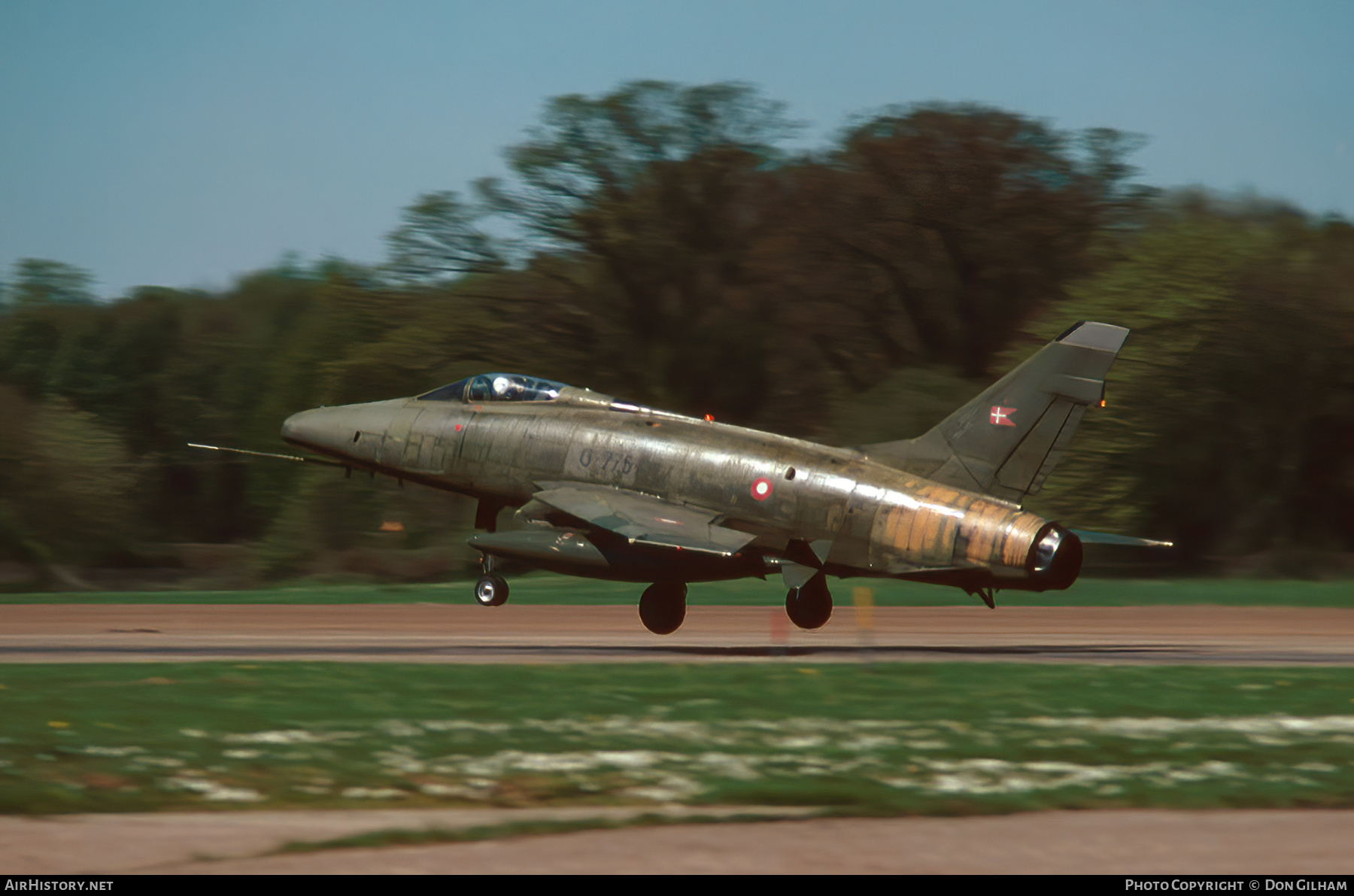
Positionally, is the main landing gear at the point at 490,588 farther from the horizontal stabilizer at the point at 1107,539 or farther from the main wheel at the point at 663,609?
the horizontal stabilizer at the point at 1107,539

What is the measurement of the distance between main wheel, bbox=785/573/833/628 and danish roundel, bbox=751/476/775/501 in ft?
6.47

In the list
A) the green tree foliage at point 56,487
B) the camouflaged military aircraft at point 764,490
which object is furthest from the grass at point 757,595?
the green tree foliage at point 56,487

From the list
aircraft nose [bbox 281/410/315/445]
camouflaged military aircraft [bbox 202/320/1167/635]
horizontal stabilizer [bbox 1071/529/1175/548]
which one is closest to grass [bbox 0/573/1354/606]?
aircraft nose [bbox 281/410/315/445]

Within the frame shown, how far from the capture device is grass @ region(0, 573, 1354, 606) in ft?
107

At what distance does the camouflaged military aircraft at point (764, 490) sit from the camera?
20625mm

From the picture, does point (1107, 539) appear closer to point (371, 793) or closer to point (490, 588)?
point (490, 588)

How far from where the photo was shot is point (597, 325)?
4975 cm

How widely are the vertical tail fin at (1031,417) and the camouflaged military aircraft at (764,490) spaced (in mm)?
23

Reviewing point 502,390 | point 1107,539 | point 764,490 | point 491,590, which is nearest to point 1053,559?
point 1107,539

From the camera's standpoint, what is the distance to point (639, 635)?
918 inches

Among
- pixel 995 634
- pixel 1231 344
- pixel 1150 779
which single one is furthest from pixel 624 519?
pixel 1231 344

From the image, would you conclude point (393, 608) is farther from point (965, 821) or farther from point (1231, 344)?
point (1231, 344)

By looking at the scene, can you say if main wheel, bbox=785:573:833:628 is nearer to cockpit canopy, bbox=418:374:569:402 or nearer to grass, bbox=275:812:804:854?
cockpit canopy, bbox=418:374:569:402

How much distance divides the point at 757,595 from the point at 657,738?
21532 millimetres
